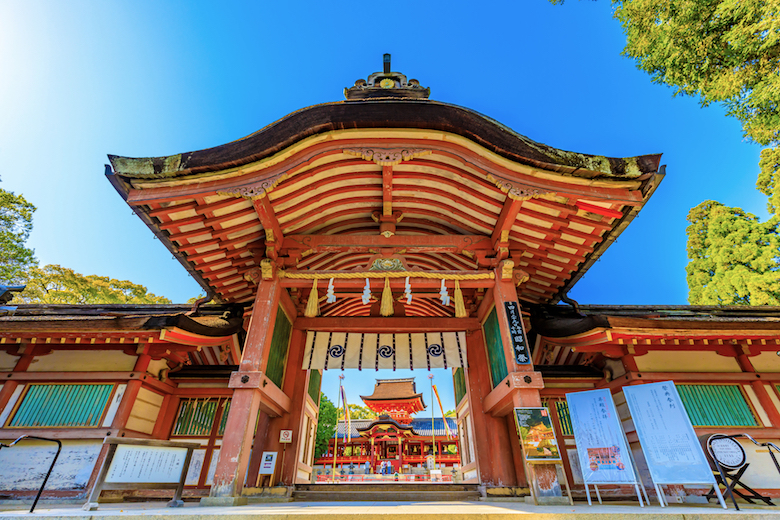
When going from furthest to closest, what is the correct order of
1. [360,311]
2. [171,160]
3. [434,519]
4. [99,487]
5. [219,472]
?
[360,311]
[171,160]
[219,472]
[99,487]
[434,519]

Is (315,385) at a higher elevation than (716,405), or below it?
higher

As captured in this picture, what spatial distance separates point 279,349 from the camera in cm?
773

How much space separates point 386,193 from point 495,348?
13.1ft

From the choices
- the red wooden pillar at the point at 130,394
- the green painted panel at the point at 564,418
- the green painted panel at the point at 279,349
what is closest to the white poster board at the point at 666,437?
the green painted panel at the point at 564,418

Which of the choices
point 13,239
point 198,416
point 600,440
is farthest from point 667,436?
point 13,239

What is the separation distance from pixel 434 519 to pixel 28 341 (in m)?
8.45

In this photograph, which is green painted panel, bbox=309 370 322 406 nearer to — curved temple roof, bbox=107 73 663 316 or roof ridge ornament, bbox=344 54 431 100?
curved temple roof, bbox=107 73 663 316

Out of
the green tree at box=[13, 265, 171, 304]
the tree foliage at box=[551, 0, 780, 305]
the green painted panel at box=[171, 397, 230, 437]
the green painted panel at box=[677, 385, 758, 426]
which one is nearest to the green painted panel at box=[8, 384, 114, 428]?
the green painted panel at box=[171, 397, 230, 437]

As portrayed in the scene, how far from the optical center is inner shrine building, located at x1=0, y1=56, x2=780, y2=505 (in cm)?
604

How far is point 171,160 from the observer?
6.00m

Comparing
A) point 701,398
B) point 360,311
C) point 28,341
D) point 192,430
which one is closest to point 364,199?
point 360,311

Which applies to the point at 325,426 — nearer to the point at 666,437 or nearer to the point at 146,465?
the point at 146,465

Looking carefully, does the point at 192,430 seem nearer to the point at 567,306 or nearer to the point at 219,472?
the point at 219,472

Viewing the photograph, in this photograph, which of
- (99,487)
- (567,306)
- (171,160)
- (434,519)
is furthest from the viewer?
(567,306)
